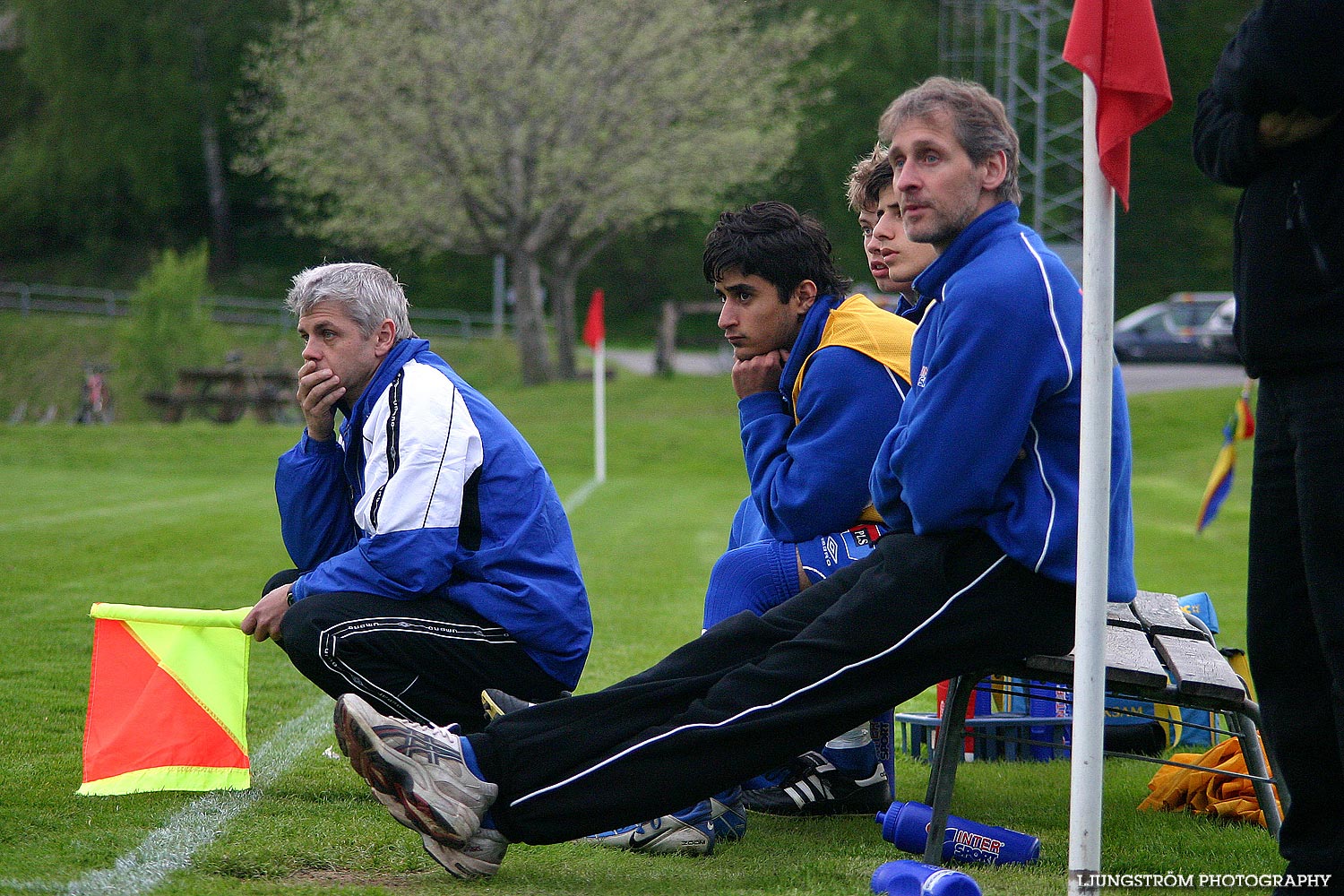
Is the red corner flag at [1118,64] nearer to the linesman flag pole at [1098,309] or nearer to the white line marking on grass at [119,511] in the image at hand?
the linesman flag pole at [1098,309]

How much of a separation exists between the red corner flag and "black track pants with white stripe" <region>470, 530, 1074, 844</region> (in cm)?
94

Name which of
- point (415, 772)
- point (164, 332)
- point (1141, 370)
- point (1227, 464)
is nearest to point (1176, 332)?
point (1141, 370)

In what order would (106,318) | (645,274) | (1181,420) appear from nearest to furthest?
(1181,420) < (106,318) < (645,274)

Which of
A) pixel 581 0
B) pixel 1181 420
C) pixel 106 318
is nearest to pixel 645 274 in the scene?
pixel 106 318

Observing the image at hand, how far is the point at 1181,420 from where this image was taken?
76.9ft

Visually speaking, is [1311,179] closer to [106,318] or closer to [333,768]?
[333,768]

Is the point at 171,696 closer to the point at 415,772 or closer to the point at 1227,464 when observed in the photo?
the point at 415,772

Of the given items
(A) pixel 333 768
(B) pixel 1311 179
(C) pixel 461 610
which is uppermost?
(B) pixel 1311 179

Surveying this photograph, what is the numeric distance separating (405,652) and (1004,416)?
1721mm

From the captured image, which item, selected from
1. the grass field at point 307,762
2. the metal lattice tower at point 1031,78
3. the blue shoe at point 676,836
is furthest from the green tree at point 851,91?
the blue shoe at point 676,836

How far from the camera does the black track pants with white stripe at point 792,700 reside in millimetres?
3047

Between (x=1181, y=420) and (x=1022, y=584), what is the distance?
21899 mm

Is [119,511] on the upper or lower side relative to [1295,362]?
lower

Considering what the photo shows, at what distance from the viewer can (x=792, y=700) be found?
308cm
